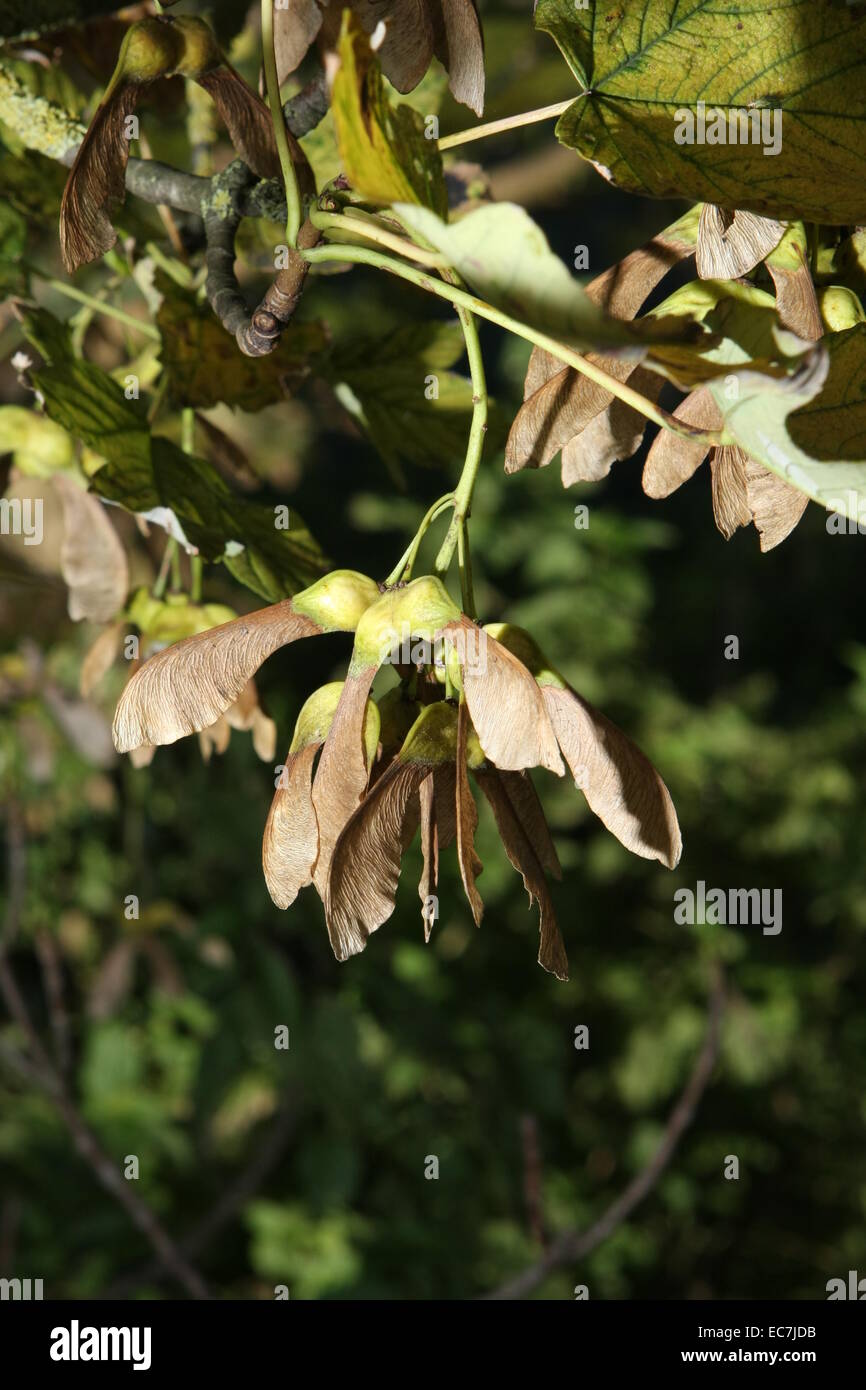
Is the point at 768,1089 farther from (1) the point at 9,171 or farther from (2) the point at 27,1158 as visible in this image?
(1) the point at 9,171

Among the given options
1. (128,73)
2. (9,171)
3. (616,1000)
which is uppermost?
(9,171)

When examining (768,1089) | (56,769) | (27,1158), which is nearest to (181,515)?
(56,769)

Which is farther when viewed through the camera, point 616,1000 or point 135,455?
point 616,1000

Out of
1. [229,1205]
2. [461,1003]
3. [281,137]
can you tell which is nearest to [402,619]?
[281,137]

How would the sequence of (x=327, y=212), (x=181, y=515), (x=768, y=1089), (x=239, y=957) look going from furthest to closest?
1. (x=768, y=1089)
2. (x=239, y=957)
3. (x=181, y=515)
4. (x=327, y=212)

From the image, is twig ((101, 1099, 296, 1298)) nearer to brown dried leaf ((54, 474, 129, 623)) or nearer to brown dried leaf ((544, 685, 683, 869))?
brown dried leaf ((54, 474, 129, 623))

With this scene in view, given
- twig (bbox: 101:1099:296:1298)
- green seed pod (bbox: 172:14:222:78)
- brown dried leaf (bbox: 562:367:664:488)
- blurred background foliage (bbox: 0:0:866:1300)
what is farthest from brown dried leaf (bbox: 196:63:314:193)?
twig (bbox: 101:1099:296:1298)
